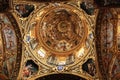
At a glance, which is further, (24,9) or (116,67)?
(24,9)

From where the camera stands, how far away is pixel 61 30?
23.6 m

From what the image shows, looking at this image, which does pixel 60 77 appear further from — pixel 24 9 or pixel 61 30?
pixel 24 9

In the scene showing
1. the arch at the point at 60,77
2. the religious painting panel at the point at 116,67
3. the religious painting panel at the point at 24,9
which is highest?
the religious painting panel at the point at 24,9

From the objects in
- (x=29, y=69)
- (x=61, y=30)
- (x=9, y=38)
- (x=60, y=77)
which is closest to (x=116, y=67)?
(x=60, y=77)

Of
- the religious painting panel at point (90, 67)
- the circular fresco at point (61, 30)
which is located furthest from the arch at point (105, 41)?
the circular fresco at point (61, 30)

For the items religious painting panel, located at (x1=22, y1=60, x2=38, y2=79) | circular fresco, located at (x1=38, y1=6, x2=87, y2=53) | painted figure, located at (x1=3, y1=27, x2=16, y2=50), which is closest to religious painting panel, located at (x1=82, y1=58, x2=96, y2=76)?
circular fresco, located at (x1=38, y1=6, x2=87, y2=53)

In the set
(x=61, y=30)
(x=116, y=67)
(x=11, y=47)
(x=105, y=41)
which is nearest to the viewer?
(x=116, y=67)

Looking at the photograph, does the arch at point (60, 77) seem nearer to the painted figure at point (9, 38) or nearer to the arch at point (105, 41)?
the arch at point (105, 41)

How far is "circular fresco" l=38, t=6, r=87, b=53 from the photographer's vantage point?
2225cm

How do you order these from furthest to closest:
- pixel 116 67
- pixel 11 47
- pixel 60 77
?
1. pixel 60 77
2. pixel 11 47
3. pixel 116 67

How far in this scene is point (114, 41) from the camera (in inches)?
798

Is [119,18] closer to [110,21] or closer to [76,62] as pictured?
[110,21]

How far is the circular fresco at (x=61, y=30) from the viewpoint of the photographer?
22.2 meters

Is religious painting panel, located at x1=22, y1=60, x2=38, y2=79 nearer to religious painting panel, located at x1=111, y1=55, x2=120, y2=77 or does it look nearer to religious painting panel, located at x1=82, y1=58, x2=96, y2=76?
religious painting panel, located at x1=82, y1=58, x2=96, y2=76
